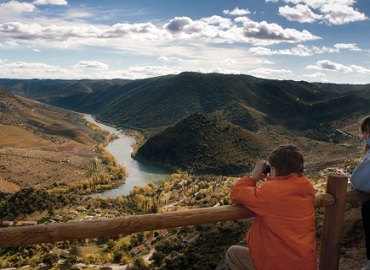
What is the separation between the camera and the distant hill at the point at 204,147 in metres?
99.2

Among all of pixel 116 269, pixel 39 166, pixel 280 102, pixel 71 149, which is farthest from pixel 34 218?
pixel 280 102

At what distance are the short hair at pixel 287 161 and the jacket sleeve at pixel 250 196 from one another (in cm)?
28

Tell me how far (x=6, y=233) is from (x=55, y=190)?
8653 cm

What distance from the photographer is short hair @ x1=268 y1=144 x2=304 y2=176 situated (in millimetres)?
3641

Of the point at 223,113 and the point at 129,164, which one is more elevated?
the point at 223,113

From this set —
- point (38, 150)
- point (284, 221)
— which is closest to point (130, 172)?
point (38, 150)

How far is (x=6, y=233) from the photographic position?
326cm

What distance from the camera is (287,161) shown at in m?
3.64

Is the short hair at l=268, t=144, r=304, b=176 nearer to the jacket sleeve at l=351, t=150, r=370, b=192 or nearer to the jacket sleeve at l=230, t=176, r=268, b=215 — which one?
the jacket sleeve at l=230, t=176, r=268, b=215

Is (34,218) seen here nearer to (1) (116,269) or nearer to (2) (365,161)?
(1) (116,269)

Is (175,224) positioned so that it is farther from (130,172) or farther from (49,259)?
(130,172)

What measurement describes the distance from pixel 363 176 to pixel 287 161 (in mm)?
1640

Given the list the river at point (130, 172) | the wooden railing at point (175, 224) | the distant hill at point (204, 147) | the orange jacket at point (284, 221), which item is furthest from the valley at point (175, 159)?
the orange jacket at point (284, 221)

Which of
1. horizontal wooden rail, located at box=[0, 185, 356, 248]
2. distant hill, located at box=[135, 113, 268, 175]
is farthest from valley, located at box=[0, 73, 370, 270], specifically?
horizontal wooden rail, located at box=[0, 185, 356, 248]
